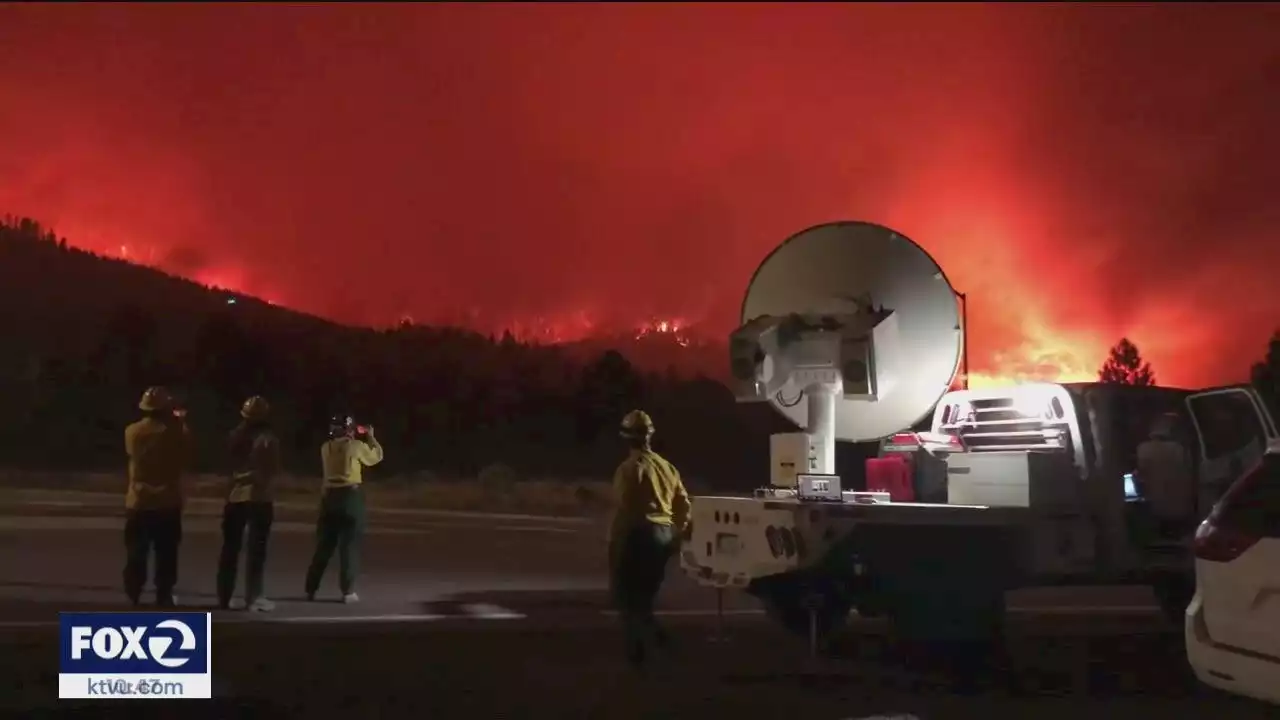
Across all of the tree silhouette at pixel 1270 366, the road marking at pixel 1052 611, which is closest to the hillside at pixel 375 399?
the tree silhouette at pixel 1270 366

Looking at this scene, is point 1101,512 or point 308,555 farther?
point 308,555

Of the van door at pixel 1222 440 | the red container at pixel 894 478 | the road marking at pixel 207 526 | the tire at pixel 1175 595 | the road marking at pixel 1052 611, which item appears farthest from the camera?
the road marking at pixel 207 526

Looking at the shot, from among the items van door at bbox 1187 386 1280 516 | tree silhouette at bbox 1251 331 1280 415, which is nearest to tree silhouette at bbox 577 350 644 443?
tree silhouette at bbox 1251 331 1280 415

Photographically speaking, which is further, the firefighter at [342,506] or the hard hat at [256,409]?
the firefighter at [342,506]

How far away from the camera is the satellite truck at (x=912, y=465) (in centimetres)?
845

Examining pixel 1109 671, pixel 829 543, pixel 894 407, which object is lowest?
pixel 1109 671

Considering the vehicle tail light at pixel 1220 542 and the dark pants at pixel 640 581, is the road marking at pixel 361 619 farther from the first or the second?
the vehicle tail light at pixel 1220 542

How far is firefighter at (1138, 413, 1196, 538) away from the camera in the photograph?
968 centimetres

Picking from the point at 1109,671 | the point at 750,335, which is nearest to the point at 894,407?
the point at 750,335

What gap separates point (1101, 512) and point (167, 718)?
6365mm

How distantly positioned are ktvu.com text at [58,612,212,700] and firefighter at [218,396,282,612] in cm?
338

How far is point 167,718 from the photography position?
21.5ft

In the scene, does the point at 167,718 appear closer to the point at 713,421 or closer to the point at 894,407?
the point at 894,407

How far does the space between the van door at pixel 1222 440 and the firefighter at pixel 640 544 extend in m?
4.29
